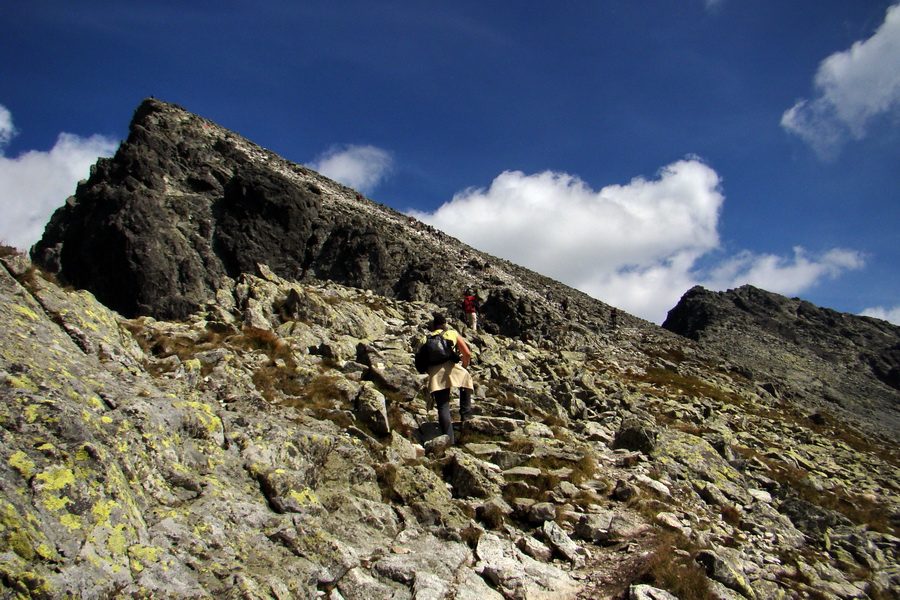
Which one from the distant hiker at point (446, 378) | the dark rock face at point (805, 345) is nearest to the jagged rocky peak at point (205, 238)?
the distant hiker at point (446, 378)

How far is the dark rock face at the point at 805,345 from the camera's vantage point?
67.9 meters

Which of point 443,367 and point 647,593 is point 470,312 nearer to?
point 443,367

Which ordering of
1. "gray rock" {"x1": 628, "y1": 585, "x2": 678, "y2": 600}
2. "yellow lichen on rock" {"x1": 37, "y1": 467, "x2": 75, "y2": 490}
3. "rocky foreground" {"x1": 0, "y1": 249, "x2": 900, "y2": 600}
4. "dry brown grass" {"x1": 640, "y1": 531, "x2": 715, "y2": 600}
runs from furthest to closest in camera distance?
"dry brown grass" {"x1": 640, "y1": 531, "x2": 715, "y2": 600}
"gray rock" {"x1": 628, "y1": 585, "x2": 678, "y2": 600}
"rocky foreground" {"x1": 0, "y1": 249, "x2": 900, "y2": 600}
"yellow lichen on rock" {"x1": 37, "y1": 467, "x2": 75, "y2": 490}

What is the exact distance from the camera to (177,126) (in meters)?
40.2

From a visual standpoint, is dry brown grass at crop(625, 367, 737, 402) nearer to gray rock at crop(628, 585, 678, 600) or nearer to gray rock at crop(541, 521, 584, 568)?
gray rock at crop(541, 521, 584, 568)

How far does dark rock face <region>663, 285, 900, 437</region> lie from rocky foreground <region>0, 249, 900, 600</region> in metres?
50.8

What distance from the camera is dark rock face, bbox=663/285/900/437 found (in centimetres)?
6788

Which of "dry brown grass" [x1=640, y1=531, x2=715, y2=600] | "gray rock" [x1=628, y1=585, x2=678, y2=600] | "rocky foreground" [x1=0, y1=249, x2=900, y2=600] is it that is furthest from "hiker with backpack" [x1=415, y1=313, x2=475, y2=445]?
"gray rock" [x1=628, y1=585, x2=678, y2=600]

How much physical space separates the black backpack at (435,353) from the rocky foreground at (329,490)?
1.57 meters

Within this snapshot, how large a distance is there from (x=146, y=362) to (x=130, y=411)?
3.86 metres

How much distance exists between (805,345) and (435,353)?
10604 cm

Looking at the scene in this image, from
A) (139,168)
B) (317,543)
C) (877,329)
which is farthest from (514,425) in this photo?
(877,329)

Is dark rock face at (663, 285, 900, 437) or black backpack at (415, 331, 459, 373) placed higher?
dark rock face at (663, 285, 900, 437)

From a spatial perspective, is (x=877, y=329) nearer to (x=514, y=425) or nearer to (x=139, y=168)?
(x=514, y=425)
